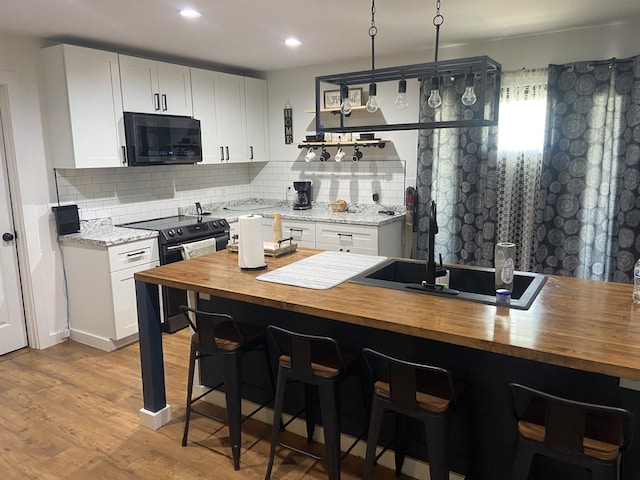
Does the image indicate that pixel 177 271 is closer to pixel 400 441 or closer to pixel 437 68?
pixel 400 441

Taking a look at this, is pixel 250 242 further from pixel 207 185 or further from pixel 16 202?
pixel 207 185

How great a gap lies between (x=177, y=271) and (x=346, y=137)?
2.80 meters

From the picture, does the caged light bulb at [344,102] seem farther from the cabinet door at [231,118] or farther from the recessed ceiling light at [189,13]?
the cabinet door at [231,118]

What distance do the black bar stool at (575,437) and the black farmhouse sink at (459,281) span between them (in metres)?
0.51

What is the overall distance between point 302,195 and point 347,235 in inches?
41.2

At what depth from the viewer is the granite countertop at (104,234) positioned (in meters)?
3.76

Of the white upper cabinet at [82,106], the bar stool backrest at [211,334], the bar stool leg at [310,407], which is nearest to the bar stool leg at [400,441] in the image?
the bar stool leg at [310,407]

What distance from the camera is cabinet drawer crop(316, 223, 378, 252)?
14.5ft

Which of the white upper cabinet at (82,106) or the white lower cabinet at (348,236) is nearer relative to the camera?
the white upper cabinet at (82,106)

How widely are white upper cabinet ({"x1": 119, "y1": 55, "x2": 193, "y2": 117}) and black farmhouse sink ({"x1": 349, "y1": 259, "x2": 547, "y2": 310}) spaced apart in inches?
107

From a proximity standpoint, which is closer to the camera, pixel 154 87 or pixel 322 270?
pixel 322 270

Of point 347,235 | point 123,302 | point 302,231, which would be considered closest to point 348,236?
point 347,235

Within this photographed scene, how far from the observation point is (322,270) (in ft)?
8.74

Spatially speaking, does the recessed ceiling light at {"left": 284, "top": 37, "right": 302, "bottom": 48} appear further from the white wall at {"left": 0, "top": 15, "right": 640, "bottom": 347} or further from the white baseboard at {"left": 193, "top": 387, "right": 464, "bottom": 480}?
the white baseboard at {"left": 193, "top": 387, "right": 464, "bottom": 480}
